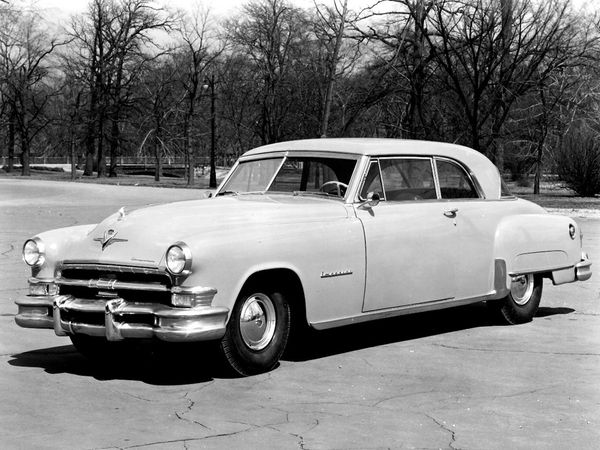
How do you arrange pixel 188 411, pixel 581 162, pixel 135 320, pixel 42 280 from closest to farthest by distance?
1. pixel 188 411
2. pixel 135 320
3. pixel 42 280
4. pixel 581 162

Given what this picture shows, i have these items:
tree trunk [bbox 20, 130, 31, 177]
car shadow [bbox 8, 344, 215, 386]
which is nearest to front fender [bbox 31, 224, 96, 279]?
car shadow [bbox 8, 344, 215, 386]

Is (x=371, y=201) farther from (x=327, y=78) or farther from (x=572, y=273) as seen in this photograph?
(x=327, y=78)

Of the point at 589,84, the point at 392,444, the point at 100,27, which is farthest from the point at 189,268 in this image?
the point at 100,27

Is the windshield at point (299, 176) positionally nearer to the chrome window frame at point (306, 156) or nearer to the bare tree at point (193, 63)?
the chrome window frame at point (306, 156)

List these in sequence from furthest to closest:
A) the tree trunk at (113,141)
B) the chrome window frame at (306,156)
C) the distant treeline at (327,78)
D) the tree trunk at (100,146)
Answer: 1. the tree trunk at (113,141)
2. the tree trunk at (100,146)
3. the distant treeline at (327,78)
4. the chrome window frame at (306,156)

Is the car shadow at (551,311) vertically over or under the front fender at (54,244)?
under

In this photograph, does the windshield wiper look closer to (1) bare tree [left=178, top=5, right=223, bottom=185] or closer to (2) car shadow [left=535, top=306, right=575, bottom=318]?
(2) car shadow [left=535, top=306, right=575, bottom=318]

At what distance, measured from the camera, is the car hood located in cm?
649

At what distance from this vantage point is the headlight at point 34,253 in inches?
287

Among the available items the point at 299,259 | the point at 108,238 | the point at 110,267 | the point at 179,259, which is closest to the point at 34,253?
the point at 108,238

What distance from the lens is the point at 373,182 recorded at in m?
7.80

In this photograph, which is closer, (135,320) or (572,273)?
(135,320)

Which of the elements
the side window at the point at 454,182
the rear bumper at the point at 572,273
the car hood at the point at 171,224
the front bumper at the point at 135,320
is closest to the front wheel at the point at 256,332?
the front bumper at the point at 135,320

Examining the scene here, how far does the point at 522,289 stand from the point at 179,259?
155 inches
